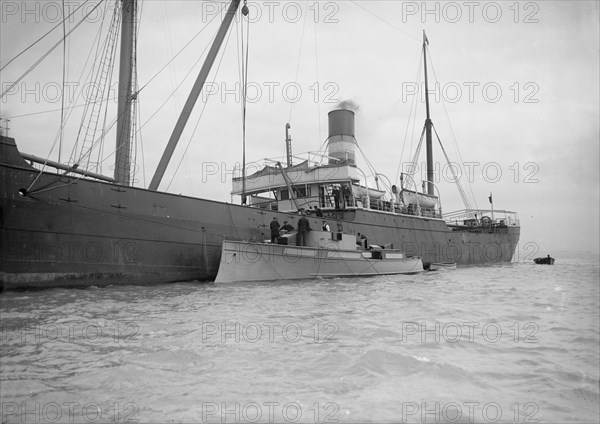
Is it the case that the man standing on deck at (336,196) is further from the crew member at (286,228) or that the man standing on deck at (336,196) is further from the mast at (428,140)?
the mast at (428,140)

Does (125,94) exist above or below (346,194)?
above

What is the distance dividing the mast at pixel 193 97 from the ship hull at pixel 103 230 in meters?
1.54

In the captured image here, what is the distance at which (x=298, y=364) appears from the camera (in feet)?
14.7

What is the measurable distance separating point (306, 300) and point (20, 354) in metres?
5.71

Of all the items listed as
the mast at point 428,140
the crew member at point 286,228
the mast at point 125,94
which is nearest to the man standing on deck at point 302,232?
the crew member at point 286,228

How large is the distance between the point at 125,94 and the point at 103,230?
488 cm

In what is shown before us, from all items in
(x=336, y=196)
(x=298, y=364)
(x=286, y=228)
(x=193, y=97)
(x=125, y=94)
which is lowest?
(x=298, y=364)

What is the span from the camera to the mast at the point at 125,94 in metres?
13.1

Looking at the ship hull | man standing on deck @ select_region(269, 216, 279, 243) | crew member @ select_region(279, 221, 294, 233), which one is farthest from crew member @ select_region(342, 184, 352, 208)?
man standing on deck @ select_region(269, 216, 279, 243)

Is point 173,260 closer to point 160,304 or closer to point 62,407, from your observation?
point 160,304

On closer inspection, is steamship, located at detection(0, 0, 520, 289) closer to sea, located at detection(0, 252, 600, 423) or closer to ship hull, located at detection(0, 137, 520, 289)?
ship hull, located at detection(0, 137, 520, 289)

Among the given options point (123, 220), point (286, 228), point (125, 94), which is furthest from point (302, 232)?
point (125, 94)

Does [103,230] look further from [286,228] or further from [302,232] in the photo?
[302,232]

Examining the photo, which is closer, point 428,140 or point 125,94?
point 125,94
